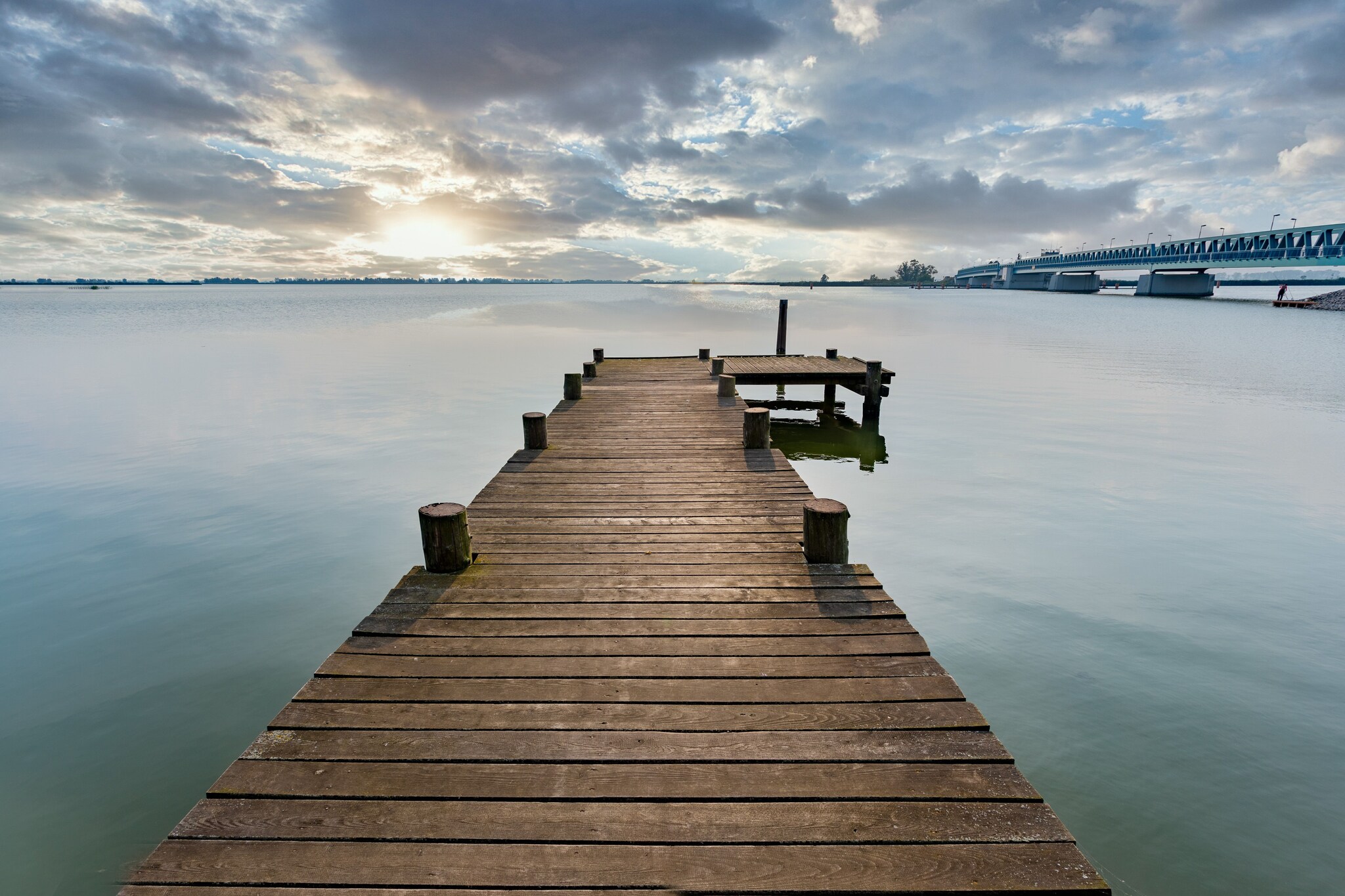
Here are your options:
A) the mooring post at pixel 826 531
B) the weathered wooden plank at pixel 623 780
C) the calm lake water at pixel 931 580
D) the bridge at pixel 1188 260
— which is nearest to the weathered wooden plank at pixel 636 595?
the mooring post at pixel 826 531

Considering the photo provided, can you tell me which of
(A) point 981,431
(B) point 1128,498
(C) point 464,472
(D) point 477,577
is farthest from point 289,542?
(A) point 981,431

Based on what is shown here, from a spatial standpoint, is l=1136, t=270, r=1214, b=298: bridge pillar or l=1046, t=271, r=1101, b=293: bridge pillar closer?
l=1136, t=270, r=1214, b=298: bridge pillar

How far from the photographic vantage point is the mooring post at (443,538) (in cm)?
545

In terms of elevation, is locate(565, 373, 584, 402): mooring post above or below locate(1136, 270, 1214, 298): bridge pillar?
below

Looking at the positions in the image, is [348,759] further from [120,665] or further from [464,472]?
[464,472]

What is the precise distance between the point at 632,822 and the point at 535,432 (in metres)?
7.63

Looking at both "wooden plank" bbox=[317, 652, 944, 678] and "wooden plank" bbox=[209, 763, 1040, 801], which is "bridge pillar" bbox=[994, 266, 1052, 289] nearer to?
"wooden plank" bbox=[317, 652, 944, 678]

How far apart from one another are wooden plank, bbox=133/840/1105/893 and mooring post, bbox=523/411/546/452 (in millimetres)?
7351

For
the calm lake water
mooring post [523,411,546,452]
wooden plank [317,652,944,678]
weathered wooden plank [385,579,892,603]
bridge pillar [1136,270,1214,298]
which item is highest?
bridge pillar [1136,270,1214,298]

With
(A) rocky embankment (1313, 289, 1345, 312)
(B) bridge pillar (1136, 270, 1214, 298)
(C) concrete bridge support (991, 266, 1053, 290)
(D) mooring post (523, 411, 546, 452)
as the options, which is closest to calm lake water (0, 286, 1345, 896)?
(D) mooring post (523, 411, 546, 452)

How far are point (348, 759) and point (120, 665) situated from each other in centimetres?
646

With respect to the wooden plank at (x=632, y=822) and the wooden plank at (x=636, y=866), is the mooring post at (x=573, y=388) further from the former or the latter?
the wooden plank at (x=636, y=866)

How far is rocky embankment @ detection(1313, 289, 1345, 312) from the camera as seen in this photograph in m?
80.3

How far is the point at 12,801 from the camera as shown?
542 centimetres
